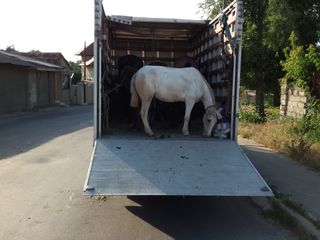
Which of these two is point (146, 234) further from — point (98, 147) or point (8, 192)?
point (8, 192)

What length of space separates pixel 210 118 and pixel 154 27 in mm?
3482

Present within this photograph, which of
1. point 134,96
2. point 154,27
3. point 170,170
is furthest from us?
point 154,27

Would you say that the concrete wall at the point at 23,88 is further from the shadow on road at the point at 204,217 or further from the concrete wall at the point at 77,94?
the shadow on road at the point at 204,217

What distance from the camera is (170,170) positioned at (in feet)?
20.1

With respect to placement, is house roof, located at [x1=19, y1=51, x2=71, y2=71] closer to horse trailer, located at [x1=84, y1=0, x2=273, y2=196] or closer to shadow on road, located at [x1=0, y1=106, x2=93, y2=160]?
shadow on road, located at [x1=0, y1=106, x2=93, y2=160]

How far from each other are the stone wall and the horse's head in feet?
21.6

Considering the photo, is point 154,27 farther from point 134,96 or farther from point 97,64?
Answer: point 97,64

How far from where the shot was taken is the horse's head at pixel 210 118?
7.73 meters

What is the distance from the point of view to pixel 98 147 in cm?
672

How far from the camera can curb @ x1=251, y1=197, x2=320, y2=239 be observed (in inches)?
222

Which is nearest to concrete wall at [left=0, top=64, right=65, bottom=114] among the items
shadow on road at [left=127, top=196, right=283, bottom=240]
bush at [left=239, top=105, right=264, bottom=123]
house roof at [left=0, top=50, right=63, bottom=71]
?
house roof at [left=0, top=50, right=63, bottom=71]

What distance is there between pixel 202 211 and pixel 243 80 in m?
16.4

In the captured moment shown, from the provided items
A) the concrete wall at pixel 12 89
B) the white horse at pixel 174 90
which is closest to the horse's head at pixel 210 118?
the white horse at pixel 174 90

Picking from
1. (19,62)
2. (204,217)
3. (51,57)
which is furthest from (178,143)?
(51,57)
